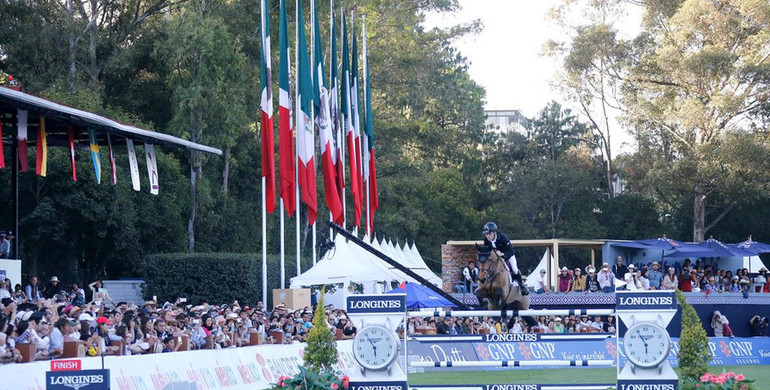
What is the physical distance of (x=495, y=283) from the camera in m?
14.9

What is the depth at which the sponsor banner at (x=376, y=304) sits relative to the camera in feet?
45.5

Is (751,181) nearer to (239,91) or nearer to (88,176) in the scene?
(239,91)

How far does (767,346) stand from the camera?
1189 inches

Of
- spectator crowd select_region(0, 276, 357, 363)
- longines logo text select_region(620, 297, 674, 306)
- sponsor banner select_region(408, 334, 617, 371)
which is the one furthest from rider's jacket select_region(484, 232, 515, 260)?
sponsor banner select_region(408, 334, 617, 371)

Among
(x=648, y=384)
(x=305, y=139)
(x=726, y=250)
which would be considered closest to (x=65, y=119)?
(x=305, y=139)

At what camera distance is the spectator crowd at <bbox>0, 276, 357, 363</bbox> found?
15.5 meters

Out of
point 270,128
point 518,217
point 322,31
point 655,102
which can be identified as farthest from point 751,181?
point 270,128

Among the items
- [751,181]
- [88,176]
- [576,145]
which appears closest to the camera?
[88,176]

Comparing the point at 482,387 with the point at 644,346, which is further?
the point at 482,387

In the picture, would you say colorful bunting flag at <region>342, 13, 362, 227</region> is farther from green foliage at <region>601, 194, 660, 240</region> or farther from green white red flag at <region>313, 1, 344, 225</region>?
green foliage at <region>601, 194, 660, 240</region>

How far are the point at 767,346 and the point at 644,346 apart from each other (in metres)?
18.5

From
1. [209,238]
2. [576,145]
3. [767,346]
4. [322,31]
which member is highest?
[322,31]

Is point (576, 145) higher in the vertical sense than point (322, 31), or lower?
lower

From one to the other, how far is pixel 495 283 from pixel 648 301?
7.35 feet
